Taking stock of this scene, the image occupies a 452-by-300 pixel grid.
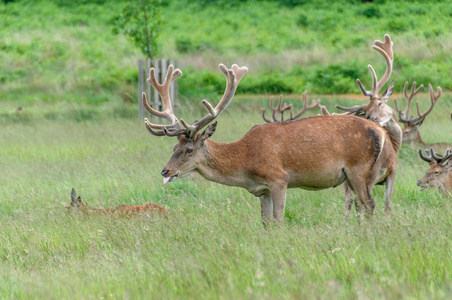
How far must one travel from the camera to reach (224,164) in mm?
6723

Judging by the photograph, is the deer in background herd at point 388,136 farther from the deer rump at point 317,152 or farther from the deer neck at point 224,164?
the deer neck at point 224,164

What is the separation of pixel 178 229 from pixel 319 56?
67.5 ft

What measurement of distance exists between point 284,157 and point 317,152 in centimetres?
31

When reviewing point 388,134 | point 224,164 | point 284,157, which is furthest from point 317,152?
point 388,134

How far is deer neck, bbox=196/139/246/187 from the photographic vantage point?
672cm

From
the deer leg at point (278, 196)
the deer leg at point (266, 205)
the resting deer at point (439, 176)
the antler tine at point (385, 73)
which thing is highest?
the antler tine at point (385, 73)

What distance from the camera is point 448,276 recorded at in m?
4.12

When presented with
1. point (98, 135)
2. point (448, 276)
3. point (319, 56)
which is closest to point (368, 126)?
point (448, 276)

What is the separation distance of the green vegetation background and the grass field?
11916 mm

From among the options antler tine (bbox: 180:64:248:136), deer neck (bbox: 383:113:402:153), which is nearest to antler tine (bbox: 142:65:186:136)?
antler tine (bbox: 180:64:248:136)

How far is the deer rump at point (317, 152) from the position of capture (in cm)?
668

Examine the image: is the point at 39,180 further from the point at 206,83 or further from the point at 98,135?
the point at 206,83

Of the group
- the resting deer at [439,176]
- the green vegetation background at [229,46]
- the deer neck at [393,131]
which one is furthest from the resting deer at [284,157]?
the green vegetation background at [229,46]

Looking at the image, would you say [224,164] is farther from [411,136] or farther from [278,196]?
[411,136]
